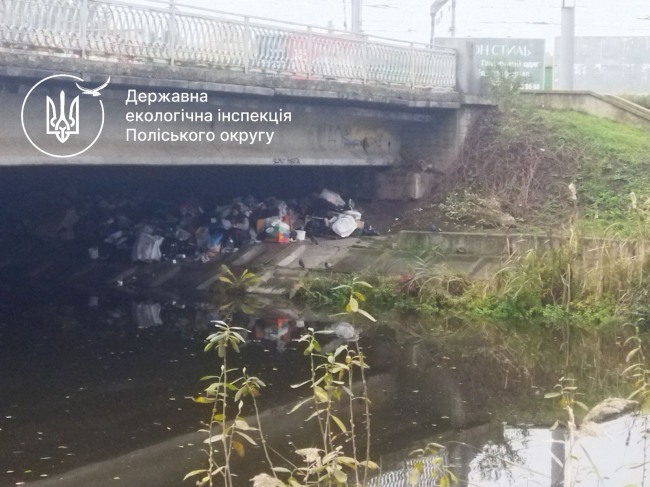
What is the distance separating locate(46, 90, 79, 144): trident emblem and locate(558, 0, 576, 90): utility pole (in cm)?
1476

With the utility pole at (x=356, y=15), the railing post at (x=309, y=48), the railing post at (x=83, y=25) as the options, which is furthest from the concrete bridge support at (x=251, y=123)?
the utility pole at (x=356, y=15)

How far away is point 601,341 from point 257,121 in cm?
681

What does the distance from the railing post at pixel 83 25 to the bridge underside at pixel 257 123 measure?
19cm

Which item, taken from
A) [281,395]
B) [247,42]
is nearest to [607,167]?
[247,42]

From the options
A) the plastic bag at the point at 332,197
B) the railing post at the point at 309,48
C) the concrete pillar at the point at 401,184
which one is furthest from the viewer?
the concrete pillar at the point at 401,184

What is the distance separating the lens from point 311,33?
45.3 ft

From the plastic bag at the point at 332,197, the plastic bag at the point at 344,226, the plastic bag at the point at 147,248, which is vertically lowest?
the plastic bag at the point at 147,248

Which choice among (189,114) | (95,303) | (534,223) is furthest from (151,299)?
(534,223)

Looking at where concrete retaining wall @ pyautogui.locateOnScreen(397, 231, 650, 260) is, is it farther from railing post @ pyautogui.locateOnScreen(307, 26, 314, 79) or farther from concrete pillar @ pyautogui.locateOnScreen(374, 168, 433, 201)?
railing post @ pyautogui.locateOnScreen(307, 26, 314, 79)

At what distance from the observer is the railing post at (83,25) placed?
35.1 feet

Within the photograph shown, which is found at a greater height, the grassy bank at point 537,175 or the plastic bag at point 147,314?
the grassy bank at point 537,175

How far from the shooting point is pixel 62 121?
443 inches

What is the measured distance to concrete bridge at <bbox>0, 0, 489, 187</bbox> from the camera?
10758 millimetres

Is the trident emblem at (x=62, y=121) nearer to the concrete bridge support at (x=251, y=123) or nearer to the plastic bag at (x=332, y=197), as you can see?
the concrete bridge support at (x=251, y=123)
